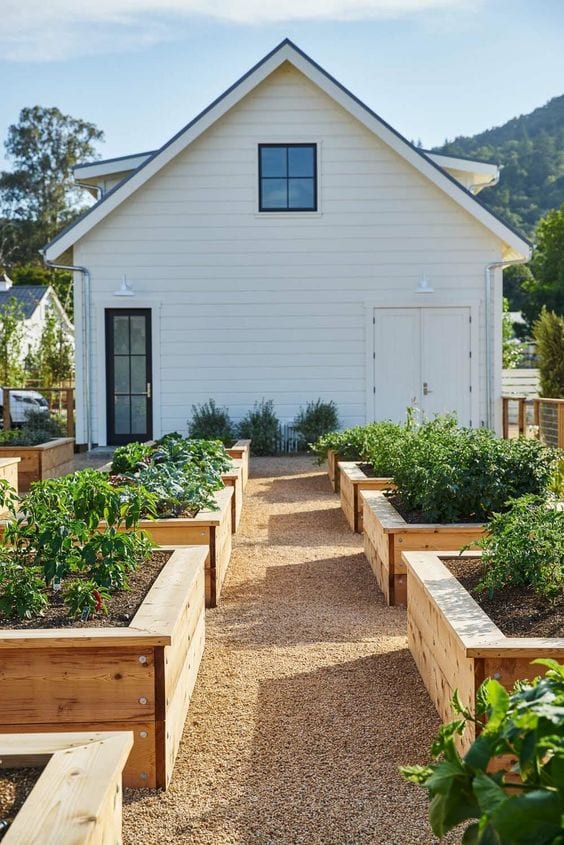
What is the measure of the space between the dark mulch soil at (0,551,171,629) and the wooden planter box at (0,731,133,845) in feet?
3.60

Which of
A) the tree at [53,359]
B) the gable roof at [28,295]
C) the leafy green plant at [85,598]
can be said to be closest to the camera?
the leafy green plant at [85,598]

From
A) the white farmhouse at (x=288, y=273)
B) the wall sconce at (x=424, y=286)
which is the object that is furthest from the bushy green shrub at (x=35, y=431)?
the wall sconce at (x=424, y=286)

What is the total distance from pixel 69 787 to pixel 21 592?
178 cm

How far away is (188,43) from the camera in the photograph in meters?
22.9

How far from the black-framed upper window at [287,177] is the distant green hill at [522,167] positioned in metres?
47.5

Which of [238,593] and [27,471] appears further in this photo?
[27,471]

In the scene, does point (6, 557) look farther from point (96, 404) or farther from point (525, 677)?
point (96, 404)

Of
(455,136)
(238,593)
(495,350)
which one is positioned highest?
(455,136)

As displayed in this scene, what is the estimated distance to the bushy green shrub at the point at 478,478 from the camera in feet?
21.5

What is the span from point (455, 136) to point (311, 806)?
73083mm

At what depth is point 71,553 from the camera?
4551 millimetres

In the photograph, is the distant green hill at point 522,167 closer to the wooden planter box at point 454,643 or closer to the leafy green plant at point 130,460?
the leafy green plant at point 130,460

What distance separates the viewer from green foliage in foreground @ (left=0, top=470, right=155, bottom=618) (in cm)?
422

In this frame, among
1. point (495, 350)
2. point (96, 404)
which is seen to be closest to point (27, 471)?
point (96, 404)
